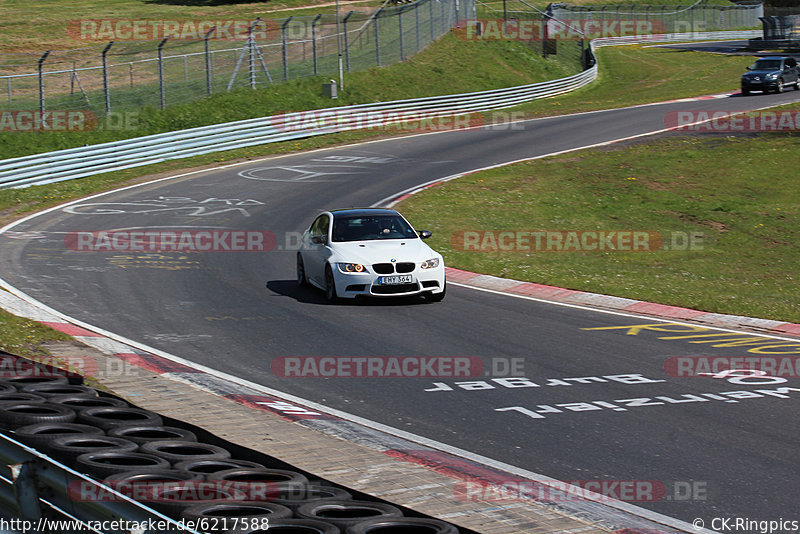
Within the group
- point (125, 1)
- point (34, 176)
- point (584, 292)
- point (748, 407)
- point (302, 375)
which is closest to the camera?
point (748, 407)

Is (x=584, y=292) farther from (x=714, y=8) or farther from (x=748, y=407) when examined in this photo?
(x=714, y=8)

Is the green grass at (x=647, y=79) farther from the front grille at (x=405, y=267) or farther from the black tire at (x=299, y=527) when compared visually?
the black tire at (x=299, y=527)

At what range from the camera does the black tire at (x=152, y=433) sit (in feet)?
22.4

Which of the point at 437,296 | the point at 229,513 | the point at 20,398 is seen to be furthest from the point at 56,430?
the point at 437,296

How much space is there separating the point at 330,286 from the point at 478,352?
4197 mm

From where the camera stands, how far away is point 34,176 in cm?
2845

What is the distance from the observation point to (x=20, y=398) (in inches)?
299

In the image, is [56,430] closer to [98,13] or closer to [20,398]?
[20,398]

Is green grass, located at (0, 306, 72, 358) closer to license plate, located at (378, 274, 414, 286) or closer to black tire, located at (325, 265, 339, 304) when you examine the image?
black tire, located at (325, 265, 339, 304)

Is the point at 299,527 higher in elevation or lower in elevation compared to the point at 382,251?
lower

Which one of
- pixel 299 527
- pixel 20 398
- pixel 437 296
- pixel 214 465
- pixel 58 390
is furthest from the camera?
pixel 437 296

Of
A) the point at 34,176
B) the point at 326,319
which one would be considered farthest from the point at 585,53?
the point at 326,319

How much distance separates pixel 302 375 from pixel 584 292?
7.02 m

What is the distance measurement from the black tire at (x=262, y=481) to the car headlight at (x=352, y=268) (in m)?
9.07
